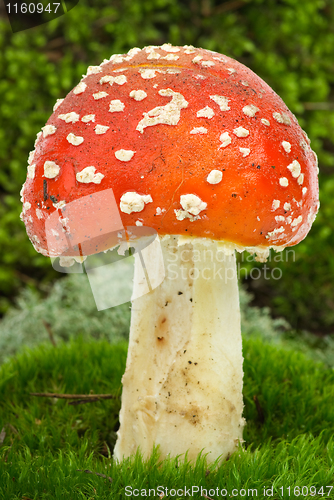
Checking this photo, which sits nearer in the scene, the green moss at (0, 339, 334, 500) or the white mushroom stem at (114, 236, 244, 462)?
the green moss at (0, 339, 334, 500)

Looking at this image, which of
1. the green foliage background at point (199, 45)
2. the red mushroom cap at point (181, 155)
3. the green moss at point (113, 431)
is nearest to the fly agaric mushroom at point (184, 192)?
the red mushroom cap at point (181, 155)

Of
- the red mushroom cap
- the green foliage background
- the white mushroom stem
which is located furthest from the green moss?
the green foliage background

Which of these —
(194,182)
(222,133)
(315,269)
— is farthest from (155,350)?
(315,269)

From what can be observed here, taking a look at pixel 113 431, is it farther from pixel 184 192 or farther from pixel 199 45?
pixel 199 45

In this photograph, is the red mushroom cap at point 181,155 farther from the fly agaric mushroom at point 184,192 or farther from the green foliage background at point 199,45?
the green foliage background at point 199,45

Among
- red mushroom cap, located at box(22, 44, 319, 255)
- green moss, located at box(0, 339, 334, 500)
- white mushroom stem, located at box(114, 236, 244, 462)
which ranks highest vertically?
red mushroom cap, located at box(22, 44, 319, 255)

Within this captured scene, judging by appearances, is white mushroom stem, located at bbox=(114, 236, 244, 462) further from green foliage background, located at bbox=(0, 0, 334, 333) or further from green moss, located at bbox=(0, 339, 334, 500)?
green foliage background, located at bbox=(0, 0, 334, 333)

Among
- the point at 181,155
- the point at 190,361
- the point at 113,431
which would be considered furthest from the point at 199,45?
the point at 113,431
